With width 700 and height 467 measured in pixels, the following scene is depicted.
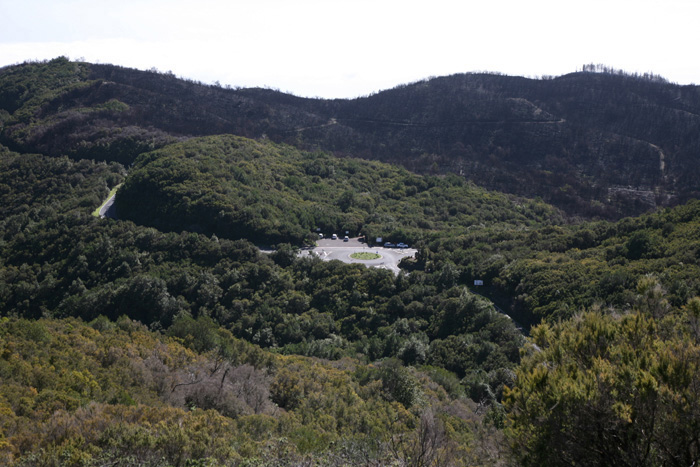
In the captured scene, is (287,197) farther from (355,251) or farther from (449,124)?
(449,124)

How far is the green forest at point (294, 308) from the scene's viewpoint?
12867mm

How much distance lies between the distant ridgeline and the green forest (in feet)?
4.00

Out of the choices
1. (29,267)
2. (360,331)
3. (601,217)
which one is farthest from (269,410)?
(601,217)

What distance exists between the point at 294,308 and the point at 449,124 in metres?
78.8

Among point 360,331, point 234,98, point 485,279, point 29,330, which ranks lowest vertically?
point 360,331

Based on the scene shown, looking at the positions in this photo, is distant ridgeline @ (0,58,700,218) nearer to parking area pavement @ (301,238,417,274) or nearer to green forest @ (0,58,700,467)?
green forest @ (0,58,700,467)

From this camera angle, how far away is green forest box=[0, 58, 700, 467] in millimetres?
12867

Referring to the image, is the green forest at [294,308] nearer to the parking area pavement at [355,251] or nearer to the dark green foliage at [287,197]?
the dark green foliage at [287,197]

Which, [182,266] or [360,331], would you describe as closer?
[360,331]

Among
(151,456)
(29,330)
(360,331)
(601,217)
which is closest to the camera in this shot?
A: (151,456)

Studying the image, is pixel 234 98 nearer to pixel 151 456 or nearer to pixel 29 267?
pixel 29 267

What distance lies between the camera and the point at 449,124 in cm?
11206

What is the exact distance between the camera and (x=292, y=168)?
77625mm

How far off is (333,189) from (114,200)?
2956 cm
